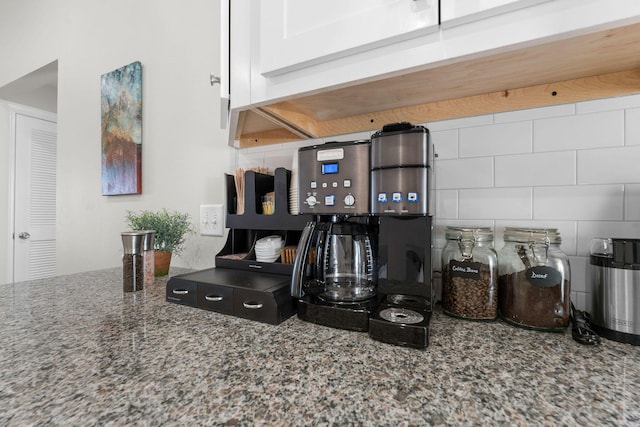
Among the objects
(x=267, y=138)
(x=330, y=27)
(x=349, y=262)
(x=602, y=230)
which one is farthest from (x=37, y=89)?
(x=602, y=230)

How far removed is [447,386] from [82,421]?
440 millimetres

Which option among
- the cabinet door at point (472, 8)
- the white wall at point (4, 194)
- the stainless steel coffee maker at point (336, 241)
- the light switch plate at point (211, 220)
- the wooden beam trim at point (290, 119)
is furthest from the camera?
the white wall at point (4, 194)

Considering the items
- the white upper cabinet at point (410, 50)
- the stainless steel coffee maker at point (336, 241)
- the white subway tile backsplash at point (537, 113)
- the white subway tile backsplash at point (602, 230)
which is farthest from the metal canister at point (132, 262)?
the white subway tile backsplash at point (602, 230)

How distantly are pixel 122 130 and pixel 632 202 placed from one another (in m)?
1.99

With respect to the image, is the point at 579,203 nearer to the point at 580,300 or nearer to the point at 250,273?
the point at 580,300

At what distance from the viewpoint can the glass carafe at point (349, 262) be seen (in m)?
0.66

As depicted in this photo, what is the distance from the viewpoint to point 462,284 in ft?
2.12

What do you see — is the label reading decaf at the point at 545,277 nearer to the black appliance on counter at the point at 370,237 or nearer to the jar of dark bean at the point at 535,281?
→ the jar of dark bean at the point at 535,281

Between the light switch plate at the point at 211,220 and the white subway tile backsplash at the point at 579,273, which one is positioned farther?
the light switch plate at the point at 211,220

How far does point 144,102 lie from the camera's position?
58.7 inches

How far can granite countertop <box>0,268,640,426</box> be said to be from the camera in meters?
0.34

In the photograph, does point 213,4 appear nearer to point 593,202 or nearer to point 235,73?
point 235,73

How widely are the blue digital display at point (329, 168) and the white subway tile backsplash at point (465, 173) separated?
0.37 metres

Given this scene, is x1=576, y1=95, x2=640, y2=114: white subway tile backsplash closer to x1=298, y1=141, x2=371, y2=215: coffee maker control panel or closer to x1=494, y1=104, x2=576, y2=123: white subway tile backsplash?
x1=494, y1=104, x2=576, y2=123: white subway tile backsplash
